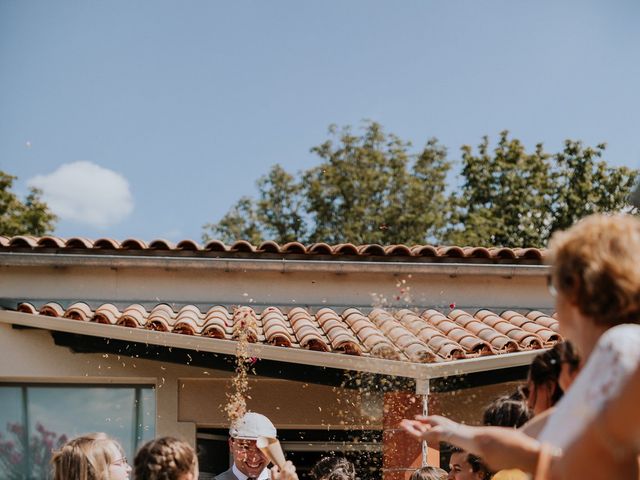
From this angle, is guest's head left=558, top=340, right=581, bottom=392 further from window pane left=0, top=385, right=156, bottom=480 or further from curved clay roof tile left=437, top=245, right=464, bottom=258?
curved clay roof tile left=437, top=245, right=464, bottom=258

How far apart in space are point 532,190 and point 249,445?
79.6 feet

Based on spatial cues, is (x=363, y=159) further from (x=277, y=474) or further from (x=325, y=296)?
(x=277, y=474)

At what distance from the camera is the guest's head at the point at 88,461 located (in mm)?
3783

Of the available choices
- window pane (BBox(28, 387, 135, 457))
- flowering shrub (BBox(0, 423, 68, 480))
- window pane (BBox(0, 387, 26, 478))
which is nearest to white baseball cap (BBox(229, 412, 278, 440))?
window pane (BBox(28, 387, 135, 457))

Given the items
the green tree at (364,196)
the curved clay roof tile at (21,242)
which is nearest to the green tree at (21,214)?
the green tree at (364,196)

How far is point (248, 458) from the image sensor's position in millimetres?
6145

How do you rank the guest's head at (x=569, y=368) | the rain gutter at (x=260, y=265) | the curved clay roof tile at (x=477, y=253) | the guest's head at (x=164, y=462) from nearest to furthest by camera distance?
the guest's head at (x=569, y=368), the guest's head at (x=164, y=462), the rain gutter at (x=260, y=265), the curved clay roof tile at (x=477, y=253)

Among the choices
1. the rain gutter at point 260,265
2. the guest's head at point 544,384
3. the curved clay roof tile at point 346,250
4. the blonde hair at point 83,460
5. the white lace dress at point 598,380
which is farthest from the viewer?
the curved clay roof tile at point 346,250

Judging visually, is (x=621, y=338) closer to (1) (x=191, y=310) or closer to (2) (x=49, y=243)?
(1) (x=191, y=310)

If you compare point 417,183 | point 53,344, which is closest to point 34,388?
point 53,344

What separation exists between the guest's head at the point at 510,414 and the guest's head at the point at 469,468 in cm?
40

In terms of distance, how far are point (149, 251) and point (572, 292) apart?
782 centimetres

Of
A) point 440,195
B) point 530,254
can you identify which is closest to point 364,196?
point 440,195

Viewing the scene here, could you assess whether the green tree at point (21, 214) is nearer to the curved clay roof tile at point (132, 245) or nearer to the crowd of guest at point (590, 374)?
the curved clay roof tile at point (132, 245)
